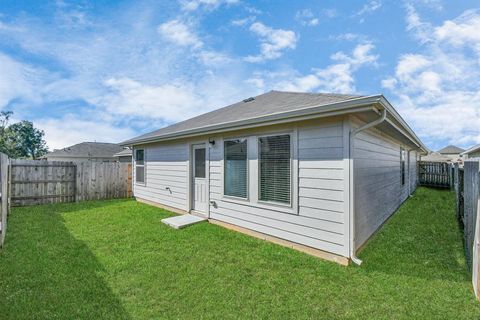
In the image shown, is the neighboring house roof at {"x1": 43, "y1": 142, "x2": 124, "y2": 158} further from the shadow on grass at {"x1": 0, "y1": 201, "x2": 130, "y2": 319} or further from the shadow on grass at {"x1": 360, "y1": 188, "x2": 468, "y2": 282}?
the shadow on grass at {"x1": 360, "y1": 188, "x2": 468, "y2": 282}

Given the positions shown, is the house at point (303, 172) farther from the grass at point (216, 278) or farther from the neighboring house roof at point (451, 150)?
the neighboring house roof at point (451, 150)

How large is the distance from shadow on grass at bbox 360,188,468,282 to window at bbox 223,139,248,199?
2.68 meters

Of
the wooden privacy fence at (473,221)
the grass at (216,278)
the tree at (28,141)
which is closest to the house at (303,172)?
the grass at (216,278)

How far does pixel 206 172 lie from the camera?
6.41 meters

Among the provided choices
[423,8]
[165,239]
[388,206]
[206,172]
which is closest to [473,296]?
[388,206]

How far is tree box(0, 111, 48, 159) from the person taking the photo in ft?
106

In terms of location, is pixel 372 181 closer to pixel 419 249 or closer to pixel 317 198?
pixel 419 249

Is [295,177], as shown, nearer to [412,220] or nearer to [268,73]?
[412,220]

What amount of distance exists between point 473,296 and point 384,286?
3.10ft

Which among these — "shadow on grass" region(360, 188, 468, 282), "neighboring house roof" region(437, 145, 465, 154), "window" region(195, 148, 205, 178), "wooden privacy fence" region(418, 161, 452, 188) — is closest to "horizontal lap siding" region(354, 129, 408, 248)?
"shadow on grass" region(360, 188, 468, 282)

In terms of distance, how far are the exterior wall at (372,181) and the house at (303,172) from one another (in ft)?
0.06

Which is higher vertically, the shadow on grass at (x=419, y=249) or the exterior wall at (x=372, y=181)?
the exterior wall at (x=372, y=181)

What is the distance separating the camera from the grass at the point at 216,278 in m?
2.55

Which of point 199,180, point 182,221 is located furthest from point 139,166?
point 182,221
